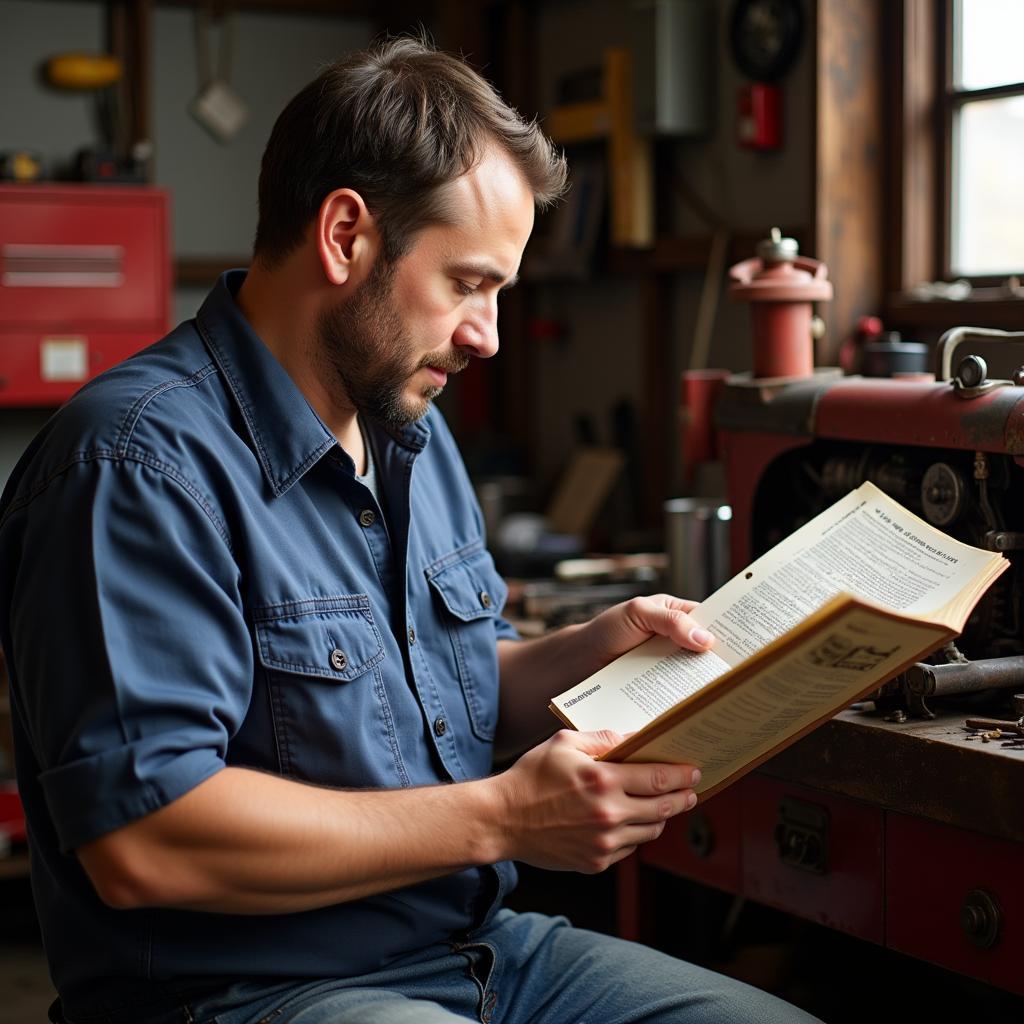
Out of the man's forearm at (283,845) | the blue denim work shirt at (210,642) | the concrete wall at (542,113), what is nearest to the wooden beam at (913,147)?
the concrete wall at (542,113)

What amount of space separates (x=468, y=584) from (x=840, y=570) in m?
0.48

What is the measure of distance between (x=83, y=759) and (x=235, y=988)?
32 centimetres

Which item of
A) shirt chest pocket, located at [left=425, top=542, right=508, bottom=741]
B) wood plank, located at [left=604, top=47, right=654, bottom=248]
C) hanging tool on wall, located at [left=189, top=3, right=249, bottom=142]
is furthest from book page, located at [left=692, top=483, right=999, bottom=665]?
hanging tool on wall, located at [left=189, top=3, right=249, bottom=142]

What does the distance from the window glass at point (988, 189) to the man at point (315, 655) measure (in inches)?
57.4

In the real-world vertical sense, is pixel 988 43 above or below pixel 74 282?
above

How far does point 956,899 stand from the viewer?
1654mm

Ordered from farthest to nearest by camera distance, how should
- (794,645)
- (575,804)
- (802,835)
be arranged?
(802,835), (575,804), (794,645)

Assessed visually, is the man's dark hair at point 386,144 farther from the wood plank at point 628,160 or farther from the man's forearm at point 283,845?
the wood plank at point 628,160

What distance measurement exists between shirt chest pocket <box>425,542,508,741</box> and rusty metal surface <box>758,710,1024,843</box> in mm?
391

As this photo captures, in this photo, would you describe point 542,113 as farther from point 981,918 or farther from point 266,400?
point 981,918

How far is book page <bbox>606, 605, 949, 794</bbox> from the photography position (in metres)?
1.30

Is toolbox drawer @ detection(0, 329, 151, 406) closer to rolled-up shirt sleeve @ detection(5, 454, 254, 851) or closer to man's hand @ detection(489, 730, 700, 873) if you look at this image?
rolled-up shirt sleeve @ detection(5, 454, 254, 851)

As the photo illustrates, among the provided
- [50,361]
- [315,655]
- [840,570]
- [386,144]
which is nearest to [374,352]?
[386,144]

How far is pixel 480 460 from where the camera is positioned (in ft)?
14.0
